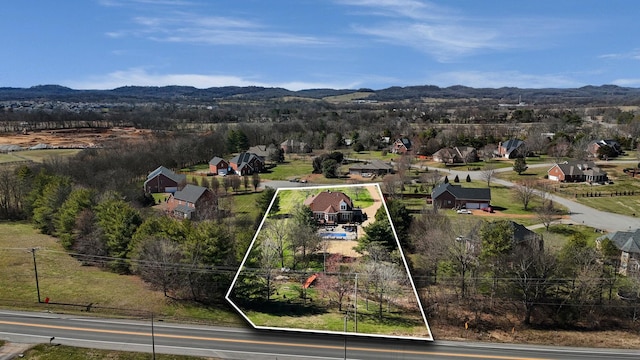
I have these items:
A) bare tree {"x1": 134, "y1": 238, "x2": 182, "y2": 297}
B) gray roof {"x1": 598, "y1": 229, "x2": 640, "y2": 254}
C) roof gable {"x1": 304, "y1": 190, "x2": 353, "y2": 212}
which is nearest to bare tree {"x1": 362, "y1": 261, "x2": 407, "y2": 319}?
roof gable {"x1": 304, "y1": 190, "x2": 353, "y2": 212}

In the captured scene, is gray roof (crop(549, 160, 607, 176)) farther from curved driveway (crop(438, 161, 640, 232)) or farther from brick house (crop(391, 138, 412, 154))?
brick house (crop(391, 138, 412, 154))

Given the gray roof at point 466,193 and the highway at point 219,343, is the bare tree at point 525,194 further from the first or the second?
the highway at point 219,343

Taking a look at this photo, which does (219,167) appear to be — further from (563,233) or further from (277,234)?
(277,234)

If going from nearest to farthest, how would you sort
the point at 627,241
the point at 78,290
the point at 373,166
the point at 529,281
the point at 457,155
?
the point at 529,281
the point at 78,290
the point at 627,241
the point at 373,166
the point at 457,155

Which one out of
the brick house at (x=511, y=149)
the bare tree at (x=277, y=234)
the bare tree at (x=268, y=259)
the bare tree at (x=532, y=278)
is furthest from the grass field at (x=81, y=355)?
the brick house at (x=511, y=149)

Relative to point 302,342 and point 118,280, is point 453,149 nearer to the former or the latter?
point 118,280

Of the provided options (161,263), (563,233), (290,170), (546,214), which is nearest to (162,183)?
A: (290,170)
